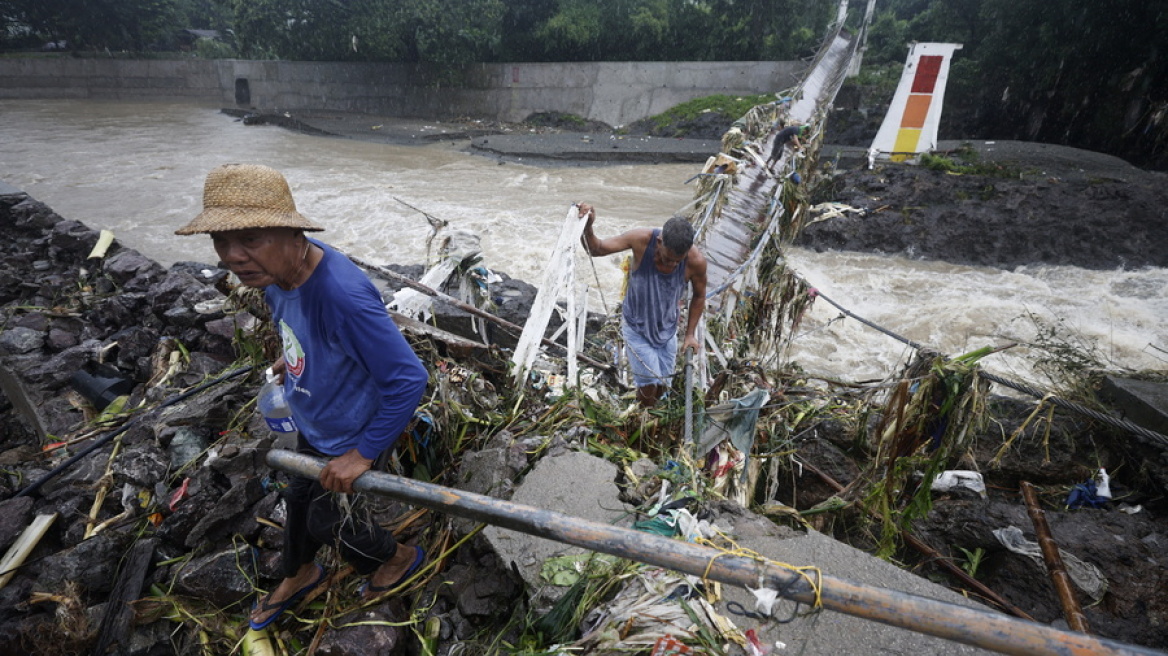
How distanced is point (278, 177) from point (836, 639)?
2.12 m

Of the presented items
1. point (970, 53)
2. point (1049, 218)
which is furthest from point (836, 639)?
point (970, 53)

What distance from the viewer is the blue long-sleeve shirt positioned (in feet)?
5.50

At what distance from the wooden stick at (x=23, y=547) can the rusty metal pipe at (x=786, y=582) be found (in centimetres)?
226

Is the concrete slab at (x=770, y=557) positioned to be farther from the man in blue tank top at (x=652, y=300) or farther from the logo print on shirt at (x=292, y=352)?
the man in blue tank top at (x=652, y=300)

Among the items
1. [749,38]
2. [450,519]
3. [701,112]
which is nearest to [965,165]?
[701,112]

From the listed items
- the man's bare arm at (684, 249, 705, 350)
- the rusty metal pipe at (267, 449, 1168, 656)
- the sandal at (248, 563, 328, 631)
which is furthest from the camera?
the man's bare arm at (684, 249, 705, 350)

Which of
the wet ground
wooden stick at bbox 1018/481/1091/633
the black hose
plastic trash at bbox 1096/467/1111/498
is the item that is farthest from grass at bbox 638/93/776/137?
the black hose

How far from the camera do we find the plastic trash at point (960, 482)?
338cm

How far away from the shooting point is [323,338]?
1773 millimetres

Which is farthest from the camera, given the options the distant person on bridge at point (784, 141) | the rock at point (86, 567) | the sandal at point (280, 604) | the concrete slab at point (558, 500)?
the distant person on bridge at point (784, 141)

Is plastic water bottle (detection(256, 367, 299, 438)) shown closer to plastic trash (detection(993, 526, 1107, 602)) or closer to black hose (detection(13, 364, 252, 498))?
black hose (detection(13, 364, 252, 498))

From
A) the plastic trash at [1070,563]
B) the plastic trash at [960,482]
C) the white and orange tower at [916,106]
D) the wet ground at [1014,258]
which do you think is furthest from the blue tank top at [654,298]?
the white and orange tower at [916,106]

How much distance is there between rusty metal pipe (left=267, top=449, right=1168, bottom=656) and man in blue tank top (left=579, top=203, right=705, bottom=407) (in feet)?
6.88

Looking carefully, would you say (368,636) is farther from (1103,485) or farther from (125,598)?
(1103,485)
